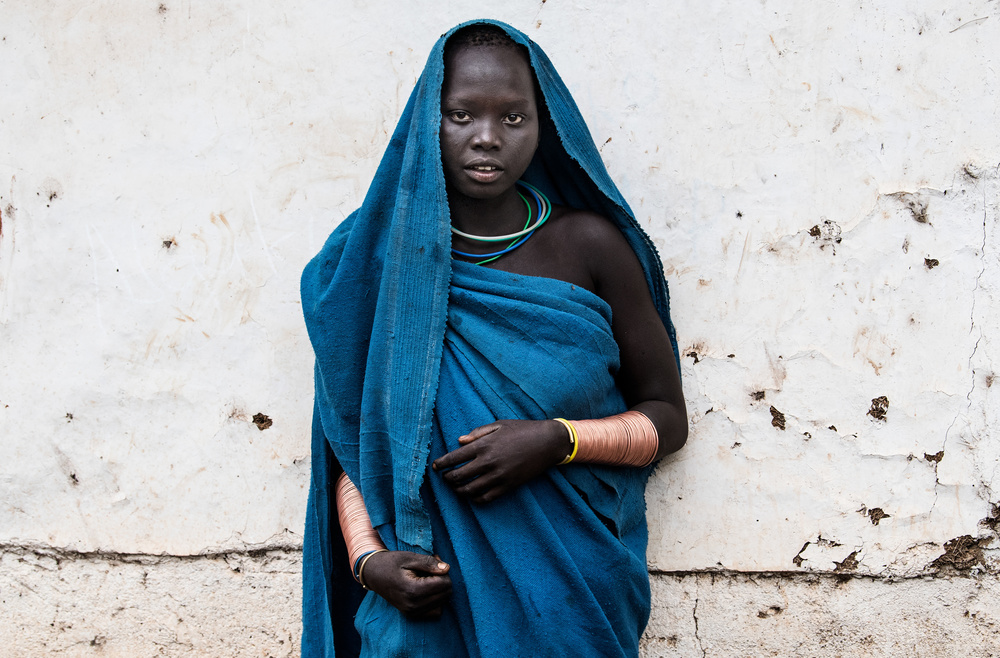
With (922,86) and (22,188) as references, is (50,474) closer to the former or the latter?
(22,188)

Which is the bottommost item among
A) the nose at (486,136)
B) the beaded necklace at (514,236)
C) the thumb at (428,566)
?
the thumb at (428,566)

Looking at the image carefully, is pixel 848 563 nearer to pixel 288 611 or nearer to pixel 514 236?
pixel 514 236

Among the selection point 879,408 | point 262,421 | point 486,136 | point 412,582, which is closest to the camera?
point 412,582

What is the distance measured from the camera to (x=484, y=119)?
1605mm

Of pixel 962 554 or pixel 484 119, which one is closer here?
pixel 484 119

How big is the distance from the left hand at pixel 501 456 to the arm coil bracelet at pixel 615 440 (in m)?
0.04

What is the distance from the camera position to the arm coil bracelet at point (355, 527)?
1618 mm

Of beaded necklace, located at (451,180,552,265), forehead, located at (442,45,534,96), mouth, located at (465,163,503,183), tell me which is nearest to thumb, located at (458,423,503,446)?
beaded necklace, located at (451,180,552,265)

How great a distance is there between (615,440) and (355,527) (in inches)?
22.4

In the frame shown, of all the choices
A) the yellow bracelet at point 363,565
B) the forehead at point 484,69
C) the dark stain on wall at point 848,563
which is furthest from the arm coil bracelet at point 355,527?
the dark stain on wall at point 848,563

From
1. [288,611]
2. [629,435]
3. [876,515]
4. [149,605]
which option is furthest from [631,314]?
[149,605]

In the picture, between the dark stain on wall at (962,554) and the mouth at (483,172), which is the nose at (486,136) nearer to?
the mouth at (483,172)

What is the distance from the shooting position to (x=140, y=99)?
214cm

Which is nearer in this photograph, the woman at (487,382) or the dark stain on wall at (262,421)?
the woman at (487,382)
